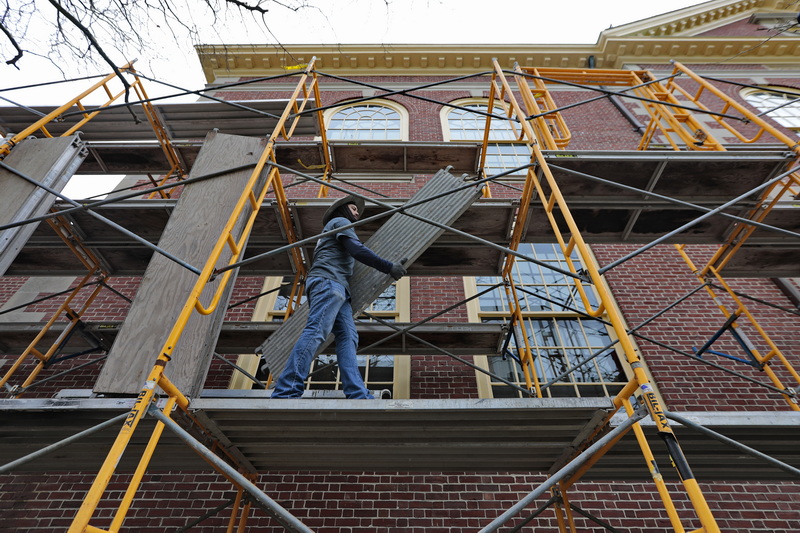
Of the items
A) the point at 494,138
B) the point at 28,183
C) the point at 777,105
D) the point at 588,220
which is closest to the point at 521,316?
the point at 588,220

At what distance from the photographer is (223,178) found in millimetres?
4445

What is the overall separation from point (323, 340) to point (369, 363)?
3029 mm

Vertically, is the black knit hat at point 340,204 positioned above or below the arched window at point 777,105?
below

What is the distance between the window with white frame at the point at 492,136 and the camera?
1112 cm

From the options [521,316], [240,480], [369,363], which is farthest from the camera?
[369,363]

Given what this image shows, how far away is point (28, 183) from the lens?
4551mm

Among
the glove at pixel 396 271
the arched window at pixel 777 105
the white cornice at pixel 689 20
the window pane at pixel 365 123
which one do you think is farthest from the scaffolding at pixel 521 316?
the white cornice at pixel 689 20

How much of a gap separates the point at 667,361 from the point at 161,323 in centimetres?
682

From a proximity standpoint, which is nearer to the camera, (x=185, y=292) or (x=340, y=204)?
(x=185, y=292)

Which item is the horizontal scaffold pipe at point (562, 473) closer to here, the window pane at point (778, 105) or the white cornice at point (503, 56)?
the white cornice at point (503, 56)

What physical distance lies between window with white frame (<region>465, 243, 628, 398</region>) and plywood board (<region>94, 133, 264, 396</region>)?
3.73 metres

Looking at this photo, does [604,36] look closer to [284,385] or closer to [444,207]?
[444,207]

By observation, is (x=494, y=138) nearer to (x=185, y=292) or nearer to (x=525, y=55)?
(x=525, y=55)

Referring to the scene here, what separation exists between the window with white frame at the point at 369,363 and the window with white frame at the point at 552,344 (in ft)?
3.78
